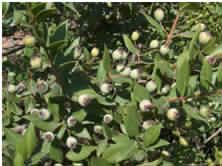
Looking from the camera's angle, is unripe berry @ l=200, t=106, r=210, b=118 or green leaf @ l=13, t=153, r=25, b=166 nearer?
green leaf @ l=13, t=153, r=25, b=166

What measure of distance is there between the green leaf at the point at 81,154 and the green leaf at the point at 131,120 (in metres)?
0.10

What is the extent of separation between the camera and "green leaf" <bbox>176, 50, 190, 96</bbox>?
1108 mm

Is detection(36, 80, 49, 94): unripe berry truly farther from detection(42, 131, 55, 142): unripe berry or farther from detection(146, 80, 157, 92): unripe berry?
detection(146, 80, 157, 92): unripe berry

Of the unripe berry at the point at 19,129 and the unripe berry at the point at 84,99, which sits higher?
the unripe berry at the point at 84,99

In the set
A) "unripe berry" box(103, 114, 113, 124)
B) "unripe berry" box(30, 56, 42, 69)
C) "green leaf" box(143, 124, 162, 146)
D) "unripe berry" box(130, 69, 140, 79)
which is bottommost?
"green leaf" box(143, 124, 162, 146)

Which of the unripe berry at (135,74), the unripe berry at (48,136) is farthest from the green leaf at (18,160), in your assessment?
the unripe berry at (135,74)

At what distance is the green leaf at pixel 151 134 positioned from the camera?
1123mm

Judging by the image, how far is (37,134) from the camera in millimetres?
1202

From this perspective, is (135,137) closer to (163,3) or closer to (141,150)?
(141,150)

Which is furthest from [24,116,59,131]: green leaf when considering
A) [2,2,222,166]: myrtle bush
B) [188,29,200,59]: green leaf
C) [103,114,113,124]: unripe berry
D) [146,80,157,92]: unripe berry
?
[188,29,200,59]: green leaf

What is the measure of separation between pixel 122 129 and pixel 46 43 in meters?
0.25

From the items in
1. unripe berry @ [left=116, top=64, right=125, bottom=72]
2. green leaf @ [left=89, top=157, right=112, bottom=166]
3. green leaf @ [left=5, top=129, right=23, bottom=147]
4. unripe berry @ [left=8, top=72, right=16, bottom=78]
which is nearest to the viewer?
green leaf @ [left=89, top=157, right=112, bottom=166]

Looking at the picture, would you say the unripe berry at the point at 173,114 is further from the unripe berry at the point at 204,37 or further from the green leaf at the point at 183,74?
the unripe berry at the point at 204,37

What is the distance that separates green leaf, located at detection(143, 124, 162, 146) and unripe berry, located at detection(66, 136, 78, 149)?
0.51 feet
